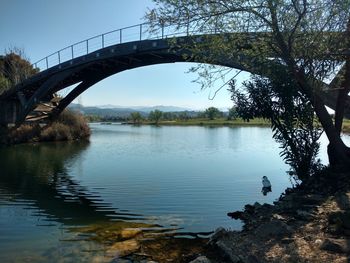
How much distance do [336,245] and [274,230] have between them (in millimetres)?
1759

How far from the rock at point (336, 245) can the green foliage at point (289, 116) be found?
8371 mm

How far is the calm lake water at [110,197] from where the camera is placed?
11.6 meters

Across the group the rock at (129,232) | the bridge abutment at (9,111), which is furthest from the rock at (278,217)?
the bridge abutment at (9,111)

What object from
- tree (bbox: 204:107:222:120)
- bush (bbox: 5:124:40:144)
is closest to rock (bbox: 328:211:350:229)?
bush (bbox: 5:124:40:144)

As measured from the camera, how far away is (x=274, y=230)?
9.75 meters

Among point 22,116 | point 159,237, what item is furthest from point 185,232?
point 22,116

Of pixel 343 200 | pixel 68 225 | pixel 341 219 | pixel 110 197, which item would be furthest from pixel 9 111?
pixel 341 219

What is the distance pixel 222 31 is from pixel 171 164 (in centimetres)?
1551

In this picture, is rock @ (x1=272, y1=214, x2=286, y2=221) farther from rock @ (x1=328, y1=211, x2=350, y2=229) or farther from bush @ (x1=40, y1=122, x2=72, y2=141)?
bush @ (x1=40, y1=122, x2=72, y2=141)

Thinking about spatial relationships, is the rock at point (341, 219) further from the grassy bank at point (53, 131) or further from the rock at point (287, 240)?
the grassy bank at point (53, 131)

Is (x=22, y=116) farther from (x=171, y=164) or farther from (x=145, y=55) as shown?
(x=171, y=164)

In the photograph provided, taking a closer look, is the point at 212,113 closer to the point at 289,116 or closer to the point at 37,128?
the point at 37,128

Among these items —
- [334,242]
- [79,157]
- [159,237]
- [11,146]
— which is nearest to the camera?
[334,242]

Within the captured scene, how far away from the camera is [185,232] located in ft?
40.0
